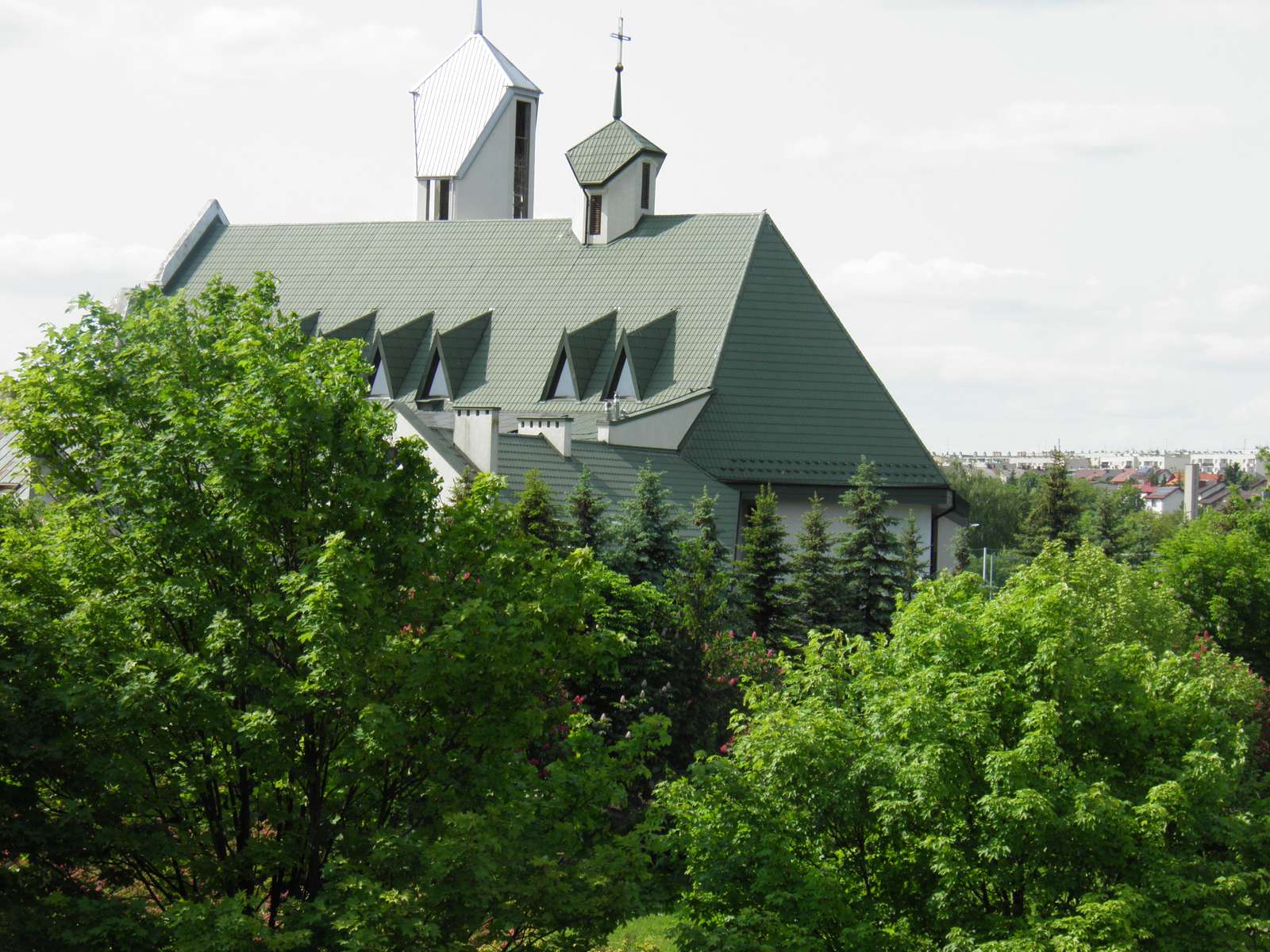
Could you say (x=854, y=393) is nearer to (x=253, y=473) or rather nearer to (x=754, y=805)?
(x=754, y=805)

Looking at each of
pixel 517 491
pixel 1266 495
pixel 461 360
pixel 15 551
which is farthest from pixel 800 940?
pixel 1266 495

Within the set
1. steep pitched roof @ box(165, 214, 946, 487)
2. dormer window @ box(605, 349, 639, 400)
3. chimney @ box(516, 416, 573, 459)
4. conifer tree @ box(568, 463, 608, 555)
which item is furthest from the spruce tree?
dormer window @ box(605, 349, 639, 400)

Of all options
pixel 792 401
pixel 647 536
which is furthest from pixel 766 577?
pixel 792 401

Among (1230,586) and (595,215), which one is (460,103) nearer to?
(595,215)

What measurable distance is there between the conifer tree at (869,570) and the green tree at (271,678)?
17.4m

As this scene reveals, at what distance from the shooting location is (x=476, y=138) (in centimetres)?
6088

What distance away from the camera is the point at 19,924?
13.5m

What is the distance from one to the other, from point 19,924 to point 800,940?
22.3ft

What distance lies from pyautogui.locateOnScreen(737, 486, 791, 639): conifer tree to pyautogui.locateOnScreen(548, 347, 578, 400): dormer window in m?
12.1

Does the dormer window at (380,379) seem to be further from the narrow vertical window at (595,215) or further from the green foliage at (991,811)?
the green foliage at (991,811)

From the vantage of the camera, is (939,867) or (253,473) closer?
(253,473)

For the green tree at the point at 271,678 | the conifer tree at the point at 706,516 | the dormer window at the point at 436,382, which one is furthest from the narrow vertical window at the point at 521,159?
the green tree at the point at 271,678

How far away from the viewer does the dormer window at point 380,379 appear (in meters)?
46.6

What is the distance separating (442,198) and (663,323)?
19.2 meters
